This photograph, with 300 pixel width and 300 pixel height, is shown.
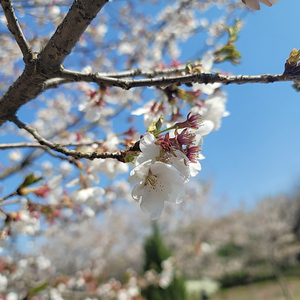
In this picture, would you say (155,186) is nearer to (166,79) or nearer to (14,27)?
(166,79)

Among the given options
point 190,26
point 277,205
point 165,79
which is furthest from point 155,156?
point 277,205

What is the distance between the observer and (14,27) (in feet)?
1.76

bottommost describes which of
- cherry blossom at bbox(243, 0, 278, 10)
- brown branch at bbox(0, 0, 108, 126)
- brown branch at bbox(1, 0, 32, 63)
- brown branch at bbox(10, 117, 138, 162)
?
brown branch at bbox(10, 117, 138, 162)

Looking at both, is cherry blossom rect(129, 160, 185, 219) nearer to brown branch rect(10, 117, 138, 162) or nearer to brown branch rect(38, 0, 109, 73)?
A: brown branch rect(10, 117, 138, 162)

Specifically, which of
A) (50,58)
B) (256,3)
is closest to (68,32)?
(50,58)

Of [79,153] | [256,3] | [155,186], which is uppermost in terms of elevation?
[256,3]

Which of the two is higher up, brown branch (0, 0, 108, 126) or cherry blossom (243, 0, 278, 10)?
brown branch (0, 0, 108, 126)

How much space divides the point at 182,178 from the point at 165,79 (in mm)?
244

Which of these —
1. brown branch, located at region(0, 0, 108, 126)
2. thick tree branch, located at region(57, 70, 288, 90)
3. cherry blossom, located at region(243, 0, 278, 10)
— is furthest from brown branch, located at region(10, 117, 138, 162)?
cherry blossom, located at region(243, 0, 278, 10)

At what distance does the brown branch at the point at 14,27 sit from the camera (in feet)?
1.70

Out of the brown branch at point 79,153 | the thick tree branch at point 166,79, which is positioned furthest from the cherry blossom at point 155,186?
the thick tree branch at point 166,79

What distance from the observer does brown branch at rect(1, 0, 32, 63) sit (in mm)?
518

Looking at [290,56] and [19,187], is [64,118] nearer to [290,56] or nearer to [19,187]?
[19,187]

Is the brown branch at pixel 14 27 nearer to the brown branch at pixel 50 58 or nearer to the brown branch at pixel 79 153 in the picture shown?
the brown branch at pixel 50 58
